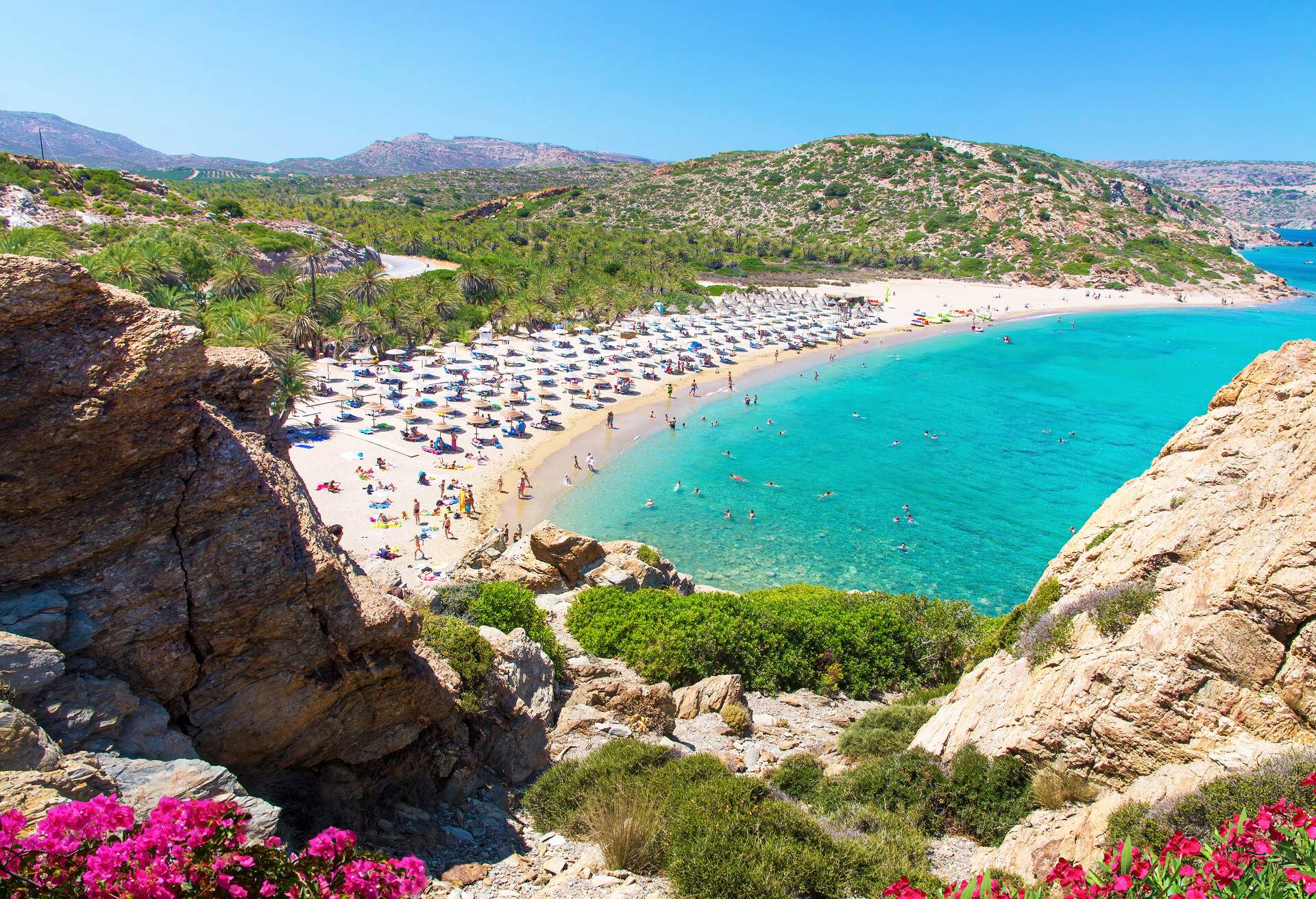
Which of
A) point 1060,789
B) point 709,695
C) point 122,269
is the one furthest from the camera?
point 122,269

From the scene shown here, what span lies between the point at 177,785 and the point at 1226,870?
839 cm

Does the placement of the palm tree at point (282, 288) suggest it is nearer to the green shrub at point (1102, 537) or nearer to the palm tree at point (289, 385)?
the palm tree at point (289, 385)

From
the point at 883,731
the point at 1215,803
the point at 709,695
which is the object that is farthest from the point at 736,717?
the point at 1215,803

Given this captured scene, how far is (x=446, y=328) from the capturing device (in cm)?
6059

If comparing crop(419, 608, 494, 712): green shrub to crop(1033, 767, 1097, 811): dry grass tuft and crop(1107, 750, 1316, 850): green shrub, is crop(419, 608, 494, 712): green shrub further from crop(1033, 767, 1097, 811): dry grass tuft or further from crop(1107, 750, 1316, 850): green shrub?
crop(1107, 750, 1316, 850): green shrub

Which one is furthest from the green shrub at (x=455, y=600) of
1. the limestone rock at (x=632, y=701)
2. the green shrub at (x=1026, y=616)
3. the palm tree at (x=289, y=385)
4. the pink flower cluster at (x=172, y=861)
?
the palm tree at (x=289, y=385)

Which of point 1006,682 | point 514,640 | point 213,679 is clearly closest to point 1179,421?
point 1006,682

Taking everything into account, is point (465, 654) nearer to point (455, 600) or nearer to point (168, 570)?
point (168, 570)

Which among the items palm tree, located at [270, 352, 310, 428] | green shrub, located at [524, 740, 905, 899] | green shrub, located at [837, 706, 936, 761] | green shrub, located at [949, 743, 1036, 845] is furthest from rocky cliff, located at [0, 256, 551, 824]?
palm tree, located at [270, 352, 310, 428]

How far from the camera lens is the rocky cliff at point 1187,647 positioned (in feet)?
26.7

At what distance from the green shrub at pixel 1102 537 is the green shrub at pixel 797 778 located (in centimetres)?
637

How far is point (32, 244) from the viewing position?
36.1 m

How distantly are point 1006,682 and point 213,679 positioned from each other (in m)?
11.3

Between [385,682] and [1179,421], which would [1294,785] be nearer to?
[385,682]
